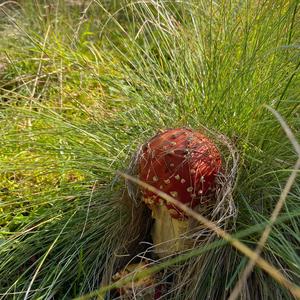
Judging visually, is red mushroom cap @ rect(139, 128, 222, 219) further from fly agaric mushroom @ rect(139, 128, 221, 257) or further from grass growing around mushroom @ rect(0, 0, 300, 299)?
grass growing around mushroom @ rect(0, 0, 300, 299)

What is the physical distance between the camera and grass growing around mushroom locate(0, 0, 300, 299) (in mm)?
1611

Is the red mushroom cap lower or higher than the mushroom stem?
higher

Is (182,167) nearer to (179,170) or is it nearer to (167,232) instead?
(179,170)

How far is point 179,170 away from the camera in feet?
5.05

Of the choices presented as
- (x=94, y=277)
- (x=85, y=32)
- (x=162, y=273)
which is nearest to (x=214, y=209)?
(x=162, y=273)

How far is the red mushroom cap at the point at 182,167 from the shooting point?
154 cm

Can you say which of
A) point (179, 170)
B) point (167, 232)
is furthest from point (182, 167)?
point (167, 232)

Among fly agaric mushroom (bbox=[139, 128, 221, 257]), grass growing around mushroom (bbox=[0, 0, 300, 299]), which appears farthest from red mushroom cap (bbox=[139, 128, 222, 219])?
grass growing around mushroom (bbox=[0, 0, 300, 299])

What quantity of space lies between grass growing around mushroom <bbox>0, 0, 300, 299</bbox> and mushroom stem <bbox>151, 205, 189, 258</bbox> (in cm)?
5

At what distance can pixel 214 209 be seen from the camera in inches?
61.8

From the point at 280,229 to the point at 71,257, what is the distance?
0.59 meters

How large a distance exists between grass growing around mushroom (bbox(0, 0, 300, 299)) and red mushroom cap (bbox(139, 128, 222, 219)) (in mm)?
110

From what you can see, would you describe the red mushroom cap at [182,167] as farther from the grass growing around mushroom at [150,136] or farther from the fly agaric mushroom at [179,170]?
the grass growing around mushroom at [150,136]

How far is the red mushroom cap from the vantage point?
1.54m
